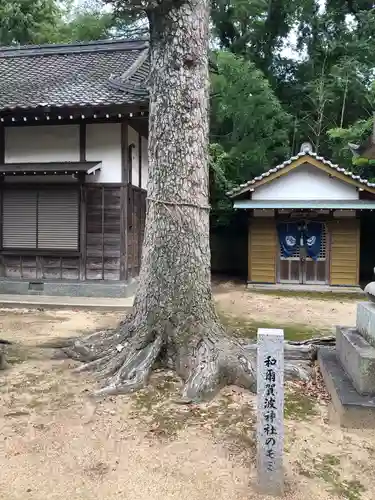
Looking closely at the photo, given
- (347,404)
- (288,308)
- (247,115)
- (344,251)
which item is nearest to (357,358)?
(347,404)

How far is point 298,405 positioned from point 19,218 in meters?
8.34

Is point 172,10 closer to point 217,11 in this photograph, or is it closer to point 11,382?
point 11,382

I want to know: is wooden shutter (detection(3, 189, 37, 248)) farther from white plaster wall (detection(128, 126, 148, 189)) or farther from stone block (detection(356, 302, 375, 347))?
stone block (detection(356, 302, 375, 347))

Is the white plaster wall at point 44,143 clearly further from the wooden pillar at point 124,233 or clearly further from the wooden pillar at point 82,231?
the wooden pillar at point 124,233

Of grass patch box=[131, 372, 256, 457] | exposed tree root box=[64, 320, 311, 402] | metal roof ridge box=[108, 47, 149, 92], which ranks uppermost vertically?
metal roof ridge box=[108, 47, 149, 92]

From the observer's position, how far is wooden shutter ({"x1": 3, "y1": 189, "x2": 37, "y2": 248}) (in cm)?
1053

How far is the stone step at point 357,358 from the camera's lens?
395 centimetres

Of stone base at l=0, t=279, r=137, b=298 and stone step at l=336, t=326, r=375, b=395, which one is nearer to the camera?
stone step at l=336, t=326, r=375, b=395

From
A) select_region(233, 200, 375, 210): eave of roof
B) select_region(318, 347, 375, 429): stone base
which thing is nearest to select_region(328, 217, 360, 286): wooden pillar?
select_region(233, 200, 375, 210): eave of roof

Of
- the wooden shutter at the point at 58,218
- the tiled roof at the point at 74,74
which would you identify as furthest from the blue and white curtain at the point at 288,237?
the wooden shutter at the point at 58,218

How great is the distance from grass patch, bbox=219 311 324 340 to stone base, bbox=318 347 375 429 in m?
2.56

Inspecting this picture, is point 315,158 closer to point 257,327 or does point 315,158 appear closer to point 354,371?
point 257,327

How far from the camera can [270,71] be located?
21.4 m

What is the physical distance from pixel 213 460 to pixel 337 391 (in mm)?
1461
